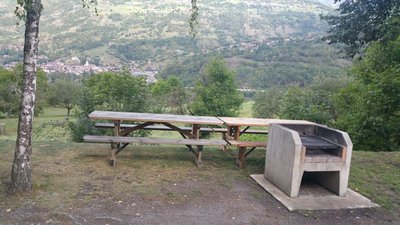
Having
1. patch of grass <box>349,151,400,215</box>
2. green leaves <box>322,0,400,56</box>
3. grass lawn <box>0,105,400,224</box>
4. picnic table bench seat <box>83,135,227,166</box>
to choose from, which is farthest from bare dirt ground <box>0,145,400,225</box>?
green leaves <box>322,0,400,56</box>

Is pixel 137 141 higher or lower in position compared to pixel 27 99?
lower

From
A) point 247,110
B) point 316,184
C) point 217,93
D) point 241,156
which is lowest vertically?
point 247,110

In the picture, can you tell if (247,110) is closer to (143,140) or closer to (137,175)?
(143,140)

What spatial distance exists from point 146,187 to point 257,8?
158 m

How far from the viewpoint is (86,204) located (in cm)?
436

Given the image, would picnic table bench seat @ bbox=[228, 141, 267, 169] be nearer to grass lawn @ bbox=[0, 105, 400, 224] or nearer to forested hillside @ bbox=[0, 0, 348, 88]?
grass lawn @ bbox=[0, 105, 400, 224]

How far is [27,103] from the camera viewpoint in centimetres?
444

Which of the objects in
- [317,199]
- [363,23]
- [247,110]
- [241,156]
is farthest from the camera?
[247,110]

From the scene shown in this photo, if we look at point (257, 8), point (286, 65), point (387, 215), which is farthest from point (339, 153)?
point (257, 8)

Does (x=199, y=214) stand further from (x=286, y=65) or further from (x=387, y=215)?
(x=286, y=65)

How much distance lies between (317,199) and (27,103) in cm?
428

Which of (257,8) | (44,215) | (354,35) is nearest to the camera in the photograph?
(44,215)

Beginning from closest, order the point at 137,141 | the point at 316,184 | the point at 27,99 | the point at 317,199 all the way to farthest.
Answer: the point at 27,99
the point at 317,199
the point at 316,184
the point at 137,141

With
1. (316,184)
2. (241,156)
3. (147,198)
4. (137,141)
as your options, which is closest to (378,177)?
(316,184)
